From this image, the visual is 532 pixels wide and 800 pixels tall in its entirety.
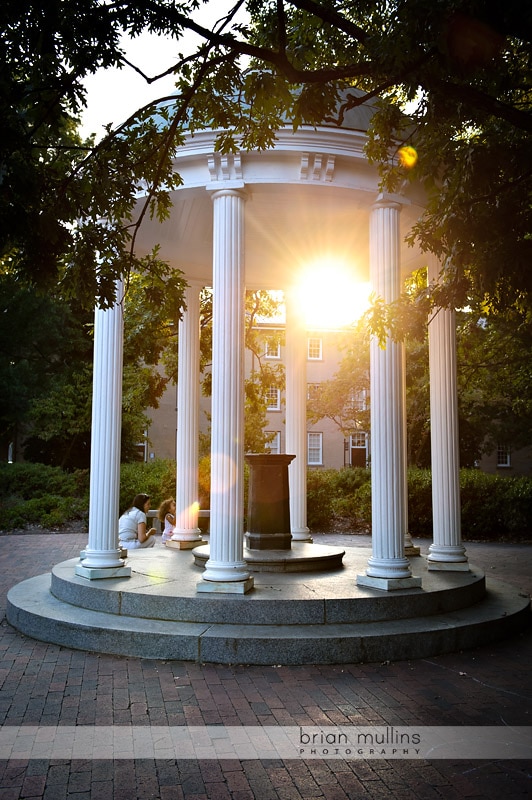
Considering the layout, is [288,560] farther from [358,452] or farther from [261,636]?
[358,452]

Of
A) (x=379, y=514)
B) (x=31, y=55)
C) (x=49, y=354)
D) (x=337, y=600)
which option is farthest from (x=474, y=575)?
(x=49, y=354)

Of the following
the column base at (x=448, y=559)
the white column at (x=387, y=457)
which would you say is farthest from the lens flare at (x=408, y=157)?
the column base at (x=448, y=559)

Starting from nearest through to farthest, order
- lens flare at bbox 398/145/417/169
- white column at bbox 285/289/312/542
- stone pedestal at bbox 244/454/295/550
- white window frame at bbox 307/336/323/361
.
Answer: lens flare at bbox 398/145/417/169
stone pedestal at bbox 244/454/295/550
white column at bbox 285/289/312/542
white window frame at bbox 307/336/323/361

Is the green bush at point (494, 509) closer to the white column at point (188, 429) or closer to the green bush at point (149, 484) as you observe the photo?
the green bush at point (149, 484)

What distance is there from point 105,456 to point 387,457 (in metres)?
4.08

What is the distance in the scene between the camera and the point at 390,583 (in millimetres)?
9109

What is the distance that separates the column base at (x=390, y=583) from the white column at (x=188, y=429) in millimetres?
5502

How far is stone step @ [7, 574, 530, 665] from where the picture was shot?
775 cm

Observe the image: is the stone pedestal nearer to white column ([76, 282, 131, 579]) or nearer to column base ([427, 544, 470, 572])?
column base ([427, 544, 470, 572])

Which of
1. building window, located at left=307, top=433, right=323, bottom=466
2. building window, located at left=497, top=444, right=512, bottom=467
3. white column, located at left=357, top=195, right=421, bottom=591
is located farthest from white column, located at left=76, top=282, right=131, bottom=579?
building window, located at left=497, top=444, right=512, bottom=467

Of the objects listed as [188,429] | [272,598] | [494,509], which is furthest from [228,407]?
[494,509]

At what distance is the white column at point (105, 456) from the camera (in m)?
10.0

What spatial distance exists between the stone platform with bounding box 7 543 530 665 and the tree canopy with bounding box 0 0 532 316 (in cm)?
396

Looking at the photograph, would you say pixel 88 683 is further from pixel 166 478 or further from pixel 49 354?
pixel 49 354
